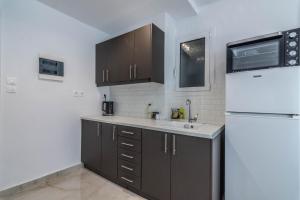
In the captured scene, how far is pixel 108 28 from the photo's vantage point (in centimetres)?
292

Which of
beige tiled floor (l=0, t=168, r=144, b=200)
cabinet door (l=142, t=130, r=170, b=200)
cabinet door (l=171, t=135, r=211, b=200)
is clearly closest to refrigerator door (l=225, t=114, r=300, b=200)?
cabinet door (l=171, t=135, r=211, b=200)

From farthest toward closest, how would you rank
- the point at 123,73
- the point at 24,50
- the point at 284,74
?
the point at 123,73
the point at 24,50
the point at 284,74

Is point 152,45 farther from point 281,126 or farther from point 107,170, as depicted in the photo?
→ point 107,170

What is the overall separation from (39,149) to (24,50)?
136 centimetres

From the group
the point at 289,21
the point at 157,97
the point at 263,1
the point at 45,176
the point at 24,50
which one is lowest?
the point at 45,176

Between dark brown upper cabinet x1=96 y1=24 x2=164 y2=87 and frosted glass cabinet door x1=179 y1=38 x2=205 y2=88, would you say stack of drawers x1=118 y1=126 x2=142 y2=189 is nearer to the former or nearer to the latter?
dark brown upper cabinet x1=96 y1=24 x2=164 y2=87

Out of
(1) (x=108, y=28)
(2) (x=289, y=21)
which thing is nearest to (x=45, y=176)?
(1) (x=108, y=28)

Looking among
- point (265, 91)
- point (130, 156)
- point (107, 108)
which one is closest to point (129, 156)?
point (130, 156)

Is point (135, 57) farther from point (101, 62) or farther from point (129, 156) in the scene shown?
point (129, 156)

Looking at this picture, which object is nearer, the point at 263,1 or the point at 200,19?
the point at 263,1

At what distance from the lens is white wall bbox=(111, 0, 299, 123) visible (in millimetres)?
1768

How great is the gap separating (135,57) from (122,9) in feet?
2.38

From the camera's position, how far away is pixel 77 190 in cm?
203

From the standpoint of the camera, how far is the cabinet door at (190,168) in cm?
141
